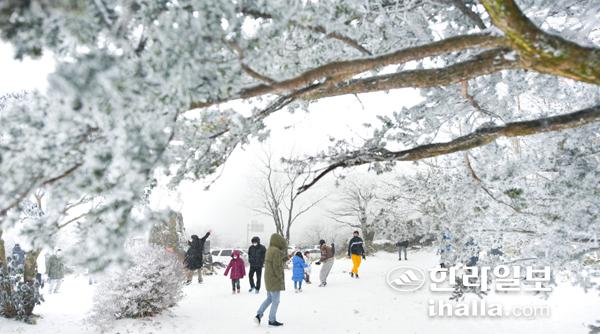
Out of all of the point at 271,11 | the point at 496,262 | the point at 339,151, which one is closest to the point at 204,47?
the point at 271,11

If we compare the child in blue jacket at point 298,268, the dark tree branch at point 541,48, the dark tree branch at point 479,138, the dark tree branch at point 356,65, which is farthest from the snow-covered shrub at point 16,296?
the dark tree branch at point 541,48

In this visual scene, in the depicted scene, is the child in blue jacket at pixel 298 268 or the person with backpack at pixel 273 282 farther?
the child in blue jacket at pixel 298 268

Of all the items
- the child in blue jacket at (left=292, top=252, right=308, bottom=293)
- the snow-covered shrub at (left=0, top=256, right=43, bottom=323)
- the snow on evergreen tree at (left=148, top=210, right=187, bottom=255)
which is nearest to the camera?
the snow-covered shrub at (left=0, top=256, right=43, bottom=323)

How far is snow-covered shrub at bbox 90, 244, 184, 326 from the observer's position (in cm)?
774

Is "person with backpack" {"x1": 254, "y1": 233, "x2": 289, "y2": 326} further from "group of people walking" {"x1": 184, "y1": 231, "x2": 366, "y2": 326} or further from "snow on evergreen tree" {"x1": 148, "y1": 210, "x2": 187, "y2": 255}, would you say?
"snow on evergreen tree" {"x1": 148, "y1": 210, "x2": 187, "y2": 255}

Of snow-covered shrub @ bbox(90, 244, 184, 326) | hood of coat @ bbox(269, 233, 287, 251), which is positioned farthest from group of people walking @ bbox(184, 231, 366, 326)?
snow-covered shrub @ bbox(90, 244, 184, 326)

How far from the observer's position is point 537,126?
10.4ft

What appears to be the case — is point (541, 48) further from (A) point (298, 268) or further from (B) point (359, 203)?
(B) point (359, 203)

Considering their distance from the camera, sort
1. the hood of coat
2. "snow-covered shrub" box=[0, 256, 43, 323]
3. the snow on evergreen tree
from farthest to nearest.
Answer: the snow on evergreen tree → the hood of coat → "snow-covered shrub" box=[0, 256, 43, 323]

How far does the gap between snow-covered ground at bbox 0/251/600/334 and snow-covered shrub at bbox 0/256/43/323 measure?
0.23m

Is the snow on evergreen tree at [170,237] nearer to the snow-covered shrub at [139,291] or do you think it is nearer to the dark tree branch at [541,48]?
the snow-covered shrub at [139,291]

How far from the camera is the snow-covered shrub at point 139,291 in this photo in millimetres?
7742

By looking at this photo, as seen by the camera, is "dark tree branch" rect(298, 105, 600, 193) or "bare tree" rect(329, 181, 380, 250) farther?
"bare tree" rect(329, 181, 380, 250)

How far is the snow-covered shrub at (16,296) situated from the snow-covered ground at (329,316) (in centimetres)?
23
